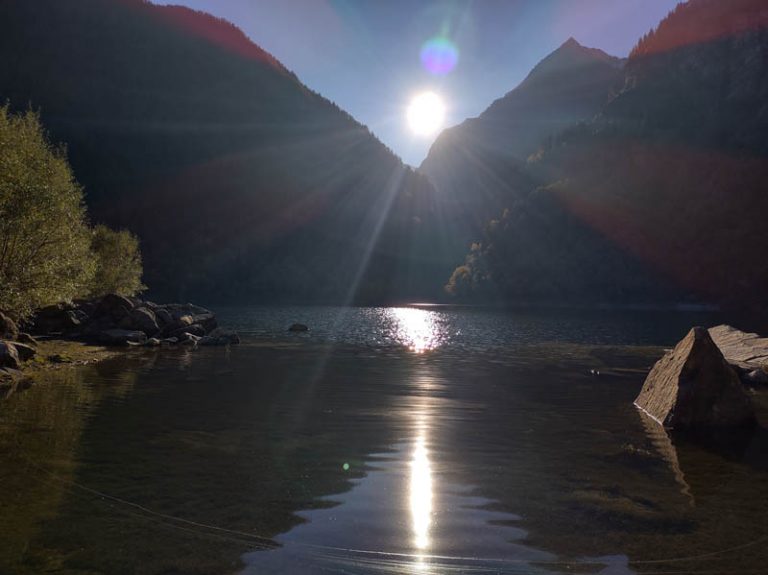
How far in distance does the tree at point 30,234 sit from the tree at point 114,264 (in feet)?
101

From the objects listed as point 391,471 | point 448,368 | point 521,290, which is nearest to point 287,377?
point 448,368

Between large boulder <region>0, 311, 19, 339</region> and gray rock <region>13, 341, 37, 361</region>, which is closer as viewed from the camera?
gray rock <region>13, 341, 37, 361</region>

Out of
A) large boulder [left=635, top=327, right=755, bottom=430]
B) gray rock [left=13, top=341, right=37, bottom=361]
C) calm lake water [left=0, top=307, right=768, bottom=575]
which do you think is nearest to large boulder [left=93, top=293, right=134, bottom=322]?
gray rock [left=13, top=341, right=37, bottom=361]

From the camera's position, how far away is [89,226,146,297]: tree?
64688mm

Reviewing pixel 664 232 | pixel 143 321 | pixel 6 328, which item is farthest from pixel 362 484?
pixel 664 232

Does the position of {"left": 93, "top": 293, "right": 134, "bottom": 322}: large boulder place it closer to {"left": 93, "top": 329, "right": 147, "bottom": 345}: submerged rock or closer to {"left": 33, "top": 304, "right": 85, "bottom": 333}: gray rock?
{"left": 33, "top": 304, "right": 85, "bottom": 333}: gray rock

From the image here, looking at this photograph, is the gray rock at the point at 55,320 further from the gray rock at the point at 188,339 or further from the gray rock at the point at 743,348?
the gray rock at the point at 743,348

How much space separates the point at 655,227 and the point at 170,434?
198190mm

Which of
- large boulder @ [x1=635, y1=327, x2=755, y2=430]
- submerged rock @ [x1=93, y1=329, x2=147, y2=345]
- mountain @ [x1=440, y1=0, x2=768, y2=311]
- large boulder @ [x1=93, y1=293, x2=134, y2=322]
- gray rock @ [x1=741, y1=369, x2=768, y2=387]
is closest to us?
large boulder @ [x1=635, y1=327, x2=755, y2=430]

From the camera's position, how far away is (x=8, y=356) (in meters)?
24.3

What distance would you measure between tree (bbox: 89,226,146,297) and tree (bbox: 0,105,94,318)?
3084 centimetres

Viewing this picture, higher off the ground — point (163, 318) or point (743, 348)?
point (743, 348)

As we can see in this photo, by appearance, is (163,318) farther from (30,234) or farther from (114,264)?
(114,264)

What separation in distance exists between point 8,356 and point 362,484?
70.2ft
